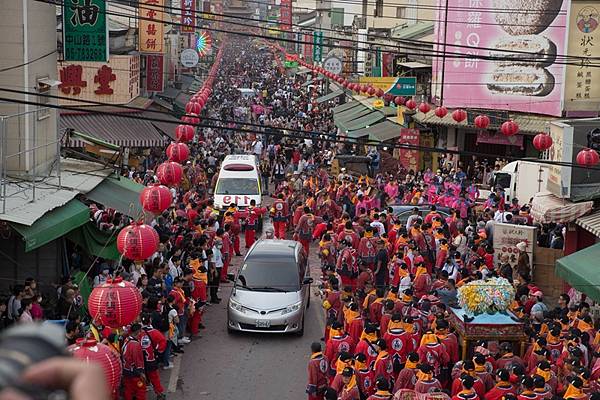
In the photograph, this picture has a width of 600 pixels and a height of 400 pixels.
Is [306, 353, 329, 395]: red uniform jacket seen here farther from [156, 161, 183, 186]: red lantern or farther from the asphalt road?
[156, 161, 183, 186]: red lantern

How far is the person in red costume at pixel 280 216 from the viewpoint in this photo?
24.4m

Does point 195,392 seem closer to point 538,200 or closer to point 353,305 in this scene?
point 353,305

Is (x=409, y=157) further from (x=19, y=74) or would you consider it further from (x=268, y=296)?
(x=19, y=74)

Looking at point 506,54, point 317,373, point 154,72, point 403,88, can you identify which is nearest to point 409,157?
point 403,88

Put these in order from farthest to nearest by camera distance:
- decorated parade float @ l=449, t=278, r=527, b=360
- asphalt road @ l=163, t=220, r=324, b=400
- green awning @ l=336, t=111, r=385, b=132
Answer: green awning @ l=336, t=111, r=385, b=132, asphalt road @ l=163, t=220, r=324, b=400, decorated parade float @ l=449, t=278, r=527, b=360

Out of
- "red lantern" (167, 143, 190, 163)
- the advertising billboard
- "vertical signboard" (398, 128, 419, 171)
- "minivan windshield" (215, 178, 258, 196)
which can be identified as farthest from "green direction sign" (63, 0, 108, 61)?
"vertical signboard" (398, 128, 419, 171)

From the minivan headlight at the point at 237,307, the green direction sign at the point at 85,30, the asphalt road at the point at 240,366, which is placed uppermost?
the green direction sign at the point at 85,30

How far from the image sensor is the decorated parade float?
13367mm

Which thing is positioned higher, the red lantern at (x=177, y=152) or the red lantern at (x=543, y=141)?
the red lantern at (x=543, y=141)

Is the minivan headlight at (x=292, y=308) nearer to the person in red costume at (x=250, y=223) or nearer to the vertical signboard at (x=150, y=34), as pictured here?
the person in red costume at (x=250, y=223)

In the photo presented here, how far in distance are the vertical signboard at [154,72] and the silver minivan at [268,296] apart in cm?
1857

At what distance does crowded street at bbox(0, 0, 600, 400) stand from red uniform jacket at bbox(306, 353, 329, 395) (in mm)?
26

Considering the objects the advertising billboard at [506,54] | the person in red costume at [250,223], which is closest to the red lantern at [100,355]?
the person in red costume at [250,223]

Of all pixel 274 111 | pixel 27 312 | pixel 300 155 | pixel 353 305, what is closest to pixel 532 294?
pixel 353 305
